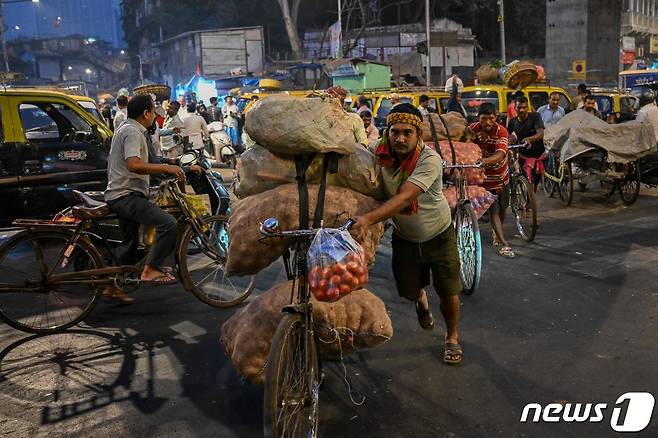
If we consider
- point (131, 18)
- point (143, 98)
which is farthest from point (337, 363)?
point (131, 18)

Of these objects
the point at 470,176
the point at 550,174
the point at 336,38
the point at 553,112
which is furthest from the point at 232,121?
the point at 470,176

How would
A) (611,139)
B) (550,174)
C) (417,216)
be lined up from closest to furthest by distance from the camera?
1. (417,216)
2. (611,139)
3. (550,174)

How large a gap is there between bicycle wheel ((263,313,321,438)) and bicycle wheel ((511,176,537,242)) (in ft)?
15.7

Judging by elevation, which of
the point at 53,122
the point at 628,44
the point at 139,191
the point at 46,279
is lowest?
the point at 46,279

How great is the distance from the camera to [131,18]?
185 feet

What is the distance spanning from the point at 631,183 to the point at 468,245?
18.6 feet

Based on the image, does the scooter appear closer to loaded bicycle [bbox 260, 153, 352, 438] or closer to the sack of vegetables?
loaded bicycle [bbox 260, 153, 352, 438]

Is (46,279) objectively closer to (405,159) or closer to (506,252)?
(405,159)

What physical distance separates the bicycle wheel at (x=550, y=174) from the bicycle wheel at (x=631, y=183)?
1.05m

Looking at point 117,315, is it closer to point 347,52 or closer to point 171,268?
point 171,268

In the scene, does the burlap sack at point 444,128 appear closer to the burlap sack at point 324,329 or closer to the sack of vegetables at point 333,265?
the burlap sack at point 324,329

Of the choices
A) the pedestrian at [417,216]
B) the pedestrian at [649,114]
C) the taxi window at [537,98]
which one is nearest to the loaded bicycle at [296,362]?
the pedestrian at [417,216]

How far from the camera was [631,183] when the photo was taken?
977 cm

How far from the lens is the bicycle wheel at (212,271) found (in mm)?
5309
